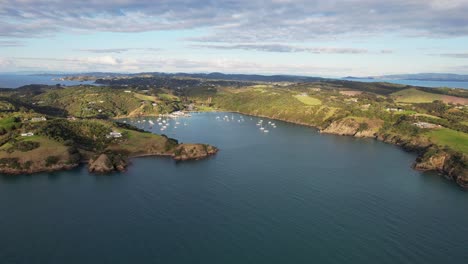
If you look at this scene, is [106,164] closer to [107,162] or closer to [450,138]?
[107,162]

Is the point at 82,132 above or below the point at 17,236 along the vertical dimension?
above

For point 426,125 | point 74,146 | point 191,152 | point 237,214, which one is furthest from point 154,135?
point 426,125

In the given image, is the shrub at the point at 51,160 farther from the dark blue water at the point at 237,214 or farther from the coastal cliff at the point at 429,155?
the coastal cliff at the point at 429,155

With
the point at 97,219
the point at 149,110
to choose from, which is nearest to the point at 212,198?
the point at 97,219

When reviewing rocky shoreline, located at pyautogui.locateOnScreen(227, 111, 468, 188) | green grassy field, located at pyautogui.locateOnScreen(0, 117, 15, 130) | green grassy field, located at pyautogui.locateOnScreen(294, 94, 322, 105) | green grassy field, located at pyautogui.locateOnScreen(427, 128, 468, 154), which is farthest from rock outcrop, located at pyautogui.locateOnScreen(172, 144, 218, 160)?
green grassy field, located at pyautogui.locateOnScreen(294, 94, 322, 105)

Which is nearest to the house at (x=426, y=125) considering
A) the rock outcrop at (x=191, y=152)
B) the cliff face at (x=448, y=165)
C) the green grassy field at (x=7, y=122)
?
the cliff face at (x=448, y=165)

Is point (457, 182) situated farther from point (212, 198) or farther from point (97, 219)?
point (97, 219)
